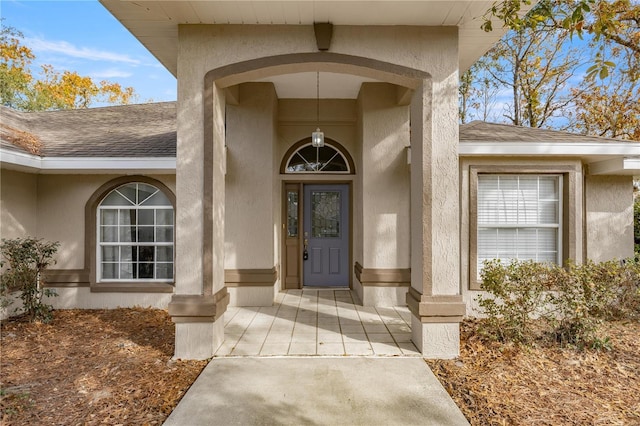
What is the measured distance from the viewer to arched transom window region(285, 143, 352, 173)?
763cm

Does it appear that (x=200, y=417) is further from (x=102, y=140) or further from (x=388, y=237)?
(x=102, y=140)

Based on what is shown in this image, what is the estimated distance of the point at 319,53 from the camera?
14.0ft

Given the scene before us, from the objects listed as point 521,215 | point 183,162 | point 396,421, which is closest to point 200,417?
point 396,421

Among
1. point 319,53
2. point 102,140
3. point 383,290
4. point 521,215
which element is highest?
point 319,53

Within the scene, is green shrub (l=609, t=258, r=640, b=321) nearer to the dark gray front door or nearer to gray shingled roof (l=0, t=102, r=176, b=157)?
the dark gray front door

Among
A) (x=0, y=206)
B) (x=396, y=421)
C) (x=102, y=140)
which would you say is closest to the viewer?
(x=396, y=421)

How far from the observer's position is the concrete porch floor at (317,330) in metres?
4.36

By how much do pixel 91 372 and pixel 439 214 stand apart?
4.26m

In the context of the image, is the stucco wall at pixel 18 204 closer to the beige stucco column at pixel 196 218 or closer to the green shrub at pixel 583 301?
the beige stucco column at pixel 196 218

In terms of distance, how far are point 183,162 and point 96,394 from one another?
98.7 inches

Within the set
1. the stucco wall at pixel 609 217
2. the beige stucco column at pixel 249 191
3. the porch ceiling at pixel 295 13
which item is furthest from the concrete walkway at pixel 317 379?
the porch ceiling at pixel 295 13

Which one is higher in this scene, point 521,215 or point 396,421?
point 521,215

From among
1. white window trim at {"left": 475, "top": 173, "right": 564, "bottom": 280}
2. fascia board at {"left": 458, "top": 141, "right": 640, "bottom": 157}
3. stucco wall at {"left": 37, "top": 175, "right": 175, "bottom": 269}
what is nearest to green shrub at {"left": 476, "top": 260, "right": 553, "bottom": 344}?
white window trim at {"left": 475, "top": 173, "right": 564, "bottom": 280}

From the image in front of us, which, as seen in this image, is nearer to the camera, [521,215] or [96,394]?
[96,394]
